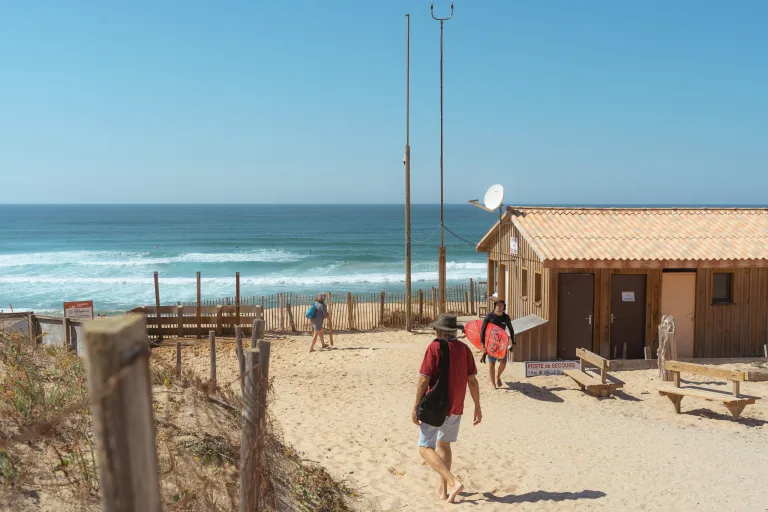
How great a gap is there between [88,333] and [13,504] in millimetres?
3315

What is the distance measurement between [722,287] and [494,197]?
549 cm

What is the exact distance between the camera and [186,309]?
17.2 m

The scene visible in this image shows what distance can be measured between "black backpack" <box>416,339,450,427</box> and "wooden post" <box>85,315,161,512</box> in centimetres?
419

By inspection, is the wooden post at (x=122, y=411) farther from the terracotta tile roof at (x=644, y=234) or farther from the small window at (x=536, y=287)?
the small window at (x=536, y=287)

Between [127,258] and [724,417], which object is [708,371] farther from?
[127,258]

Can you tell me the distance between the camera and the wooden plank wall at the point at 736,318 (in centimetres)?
1342

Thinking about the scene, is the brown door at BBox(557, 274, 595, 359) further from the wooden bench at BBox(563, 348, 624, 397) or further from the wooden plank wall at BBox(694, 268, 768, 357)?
the wooden plank wall at BBox(694, 268, 768, 357)

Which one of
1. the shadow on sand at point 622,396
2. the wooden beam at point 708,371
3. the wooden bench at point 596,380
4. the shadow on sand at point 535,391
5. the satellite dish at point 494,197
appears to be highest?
the satellite dish at point 494,197

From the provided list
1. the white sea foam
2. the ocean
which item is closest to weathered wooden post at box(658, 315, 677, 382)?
the ocean

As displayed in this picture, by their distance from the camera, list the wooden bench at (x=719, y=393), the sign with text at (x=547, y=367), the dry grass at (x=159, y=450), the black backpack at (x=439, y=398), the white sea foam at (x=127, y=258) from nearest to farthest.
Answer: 1. the dry grass at (x=159, y=450)
2. the black backpack at (x=439, y=398)
3. the wooden bench at (x=719, y=393)
4. the sign with text at (x=547, y=367)
5. the white sea foam at (x=127, y=258)

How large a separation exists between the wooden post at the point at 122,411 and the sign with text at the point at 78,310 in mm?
12924

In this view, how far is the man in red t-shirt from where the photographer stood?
5590 millimetres

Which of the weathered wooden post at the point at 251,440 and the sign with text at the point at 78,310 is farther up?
the weathered wooden post at the point at 251,440

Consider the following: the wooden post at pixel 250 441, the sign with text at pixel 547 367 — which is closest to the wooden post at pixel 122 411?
the wooden post at pixel 250 441
